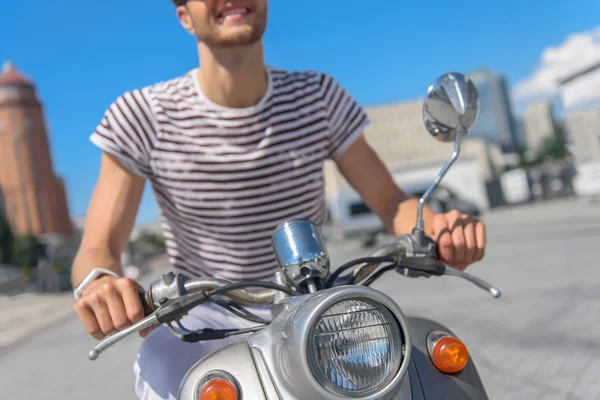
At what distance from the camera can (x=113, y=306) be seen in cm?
142

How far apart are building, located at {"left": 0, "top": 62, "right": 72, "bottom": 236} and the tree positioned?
12.0 ft

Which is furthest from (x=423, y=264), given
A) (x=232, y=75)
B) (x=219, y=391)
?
(x=232, y=75)

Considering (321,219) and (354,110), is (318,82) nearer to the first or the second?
(354,110)

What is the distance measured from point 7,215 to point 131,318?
69.8 m

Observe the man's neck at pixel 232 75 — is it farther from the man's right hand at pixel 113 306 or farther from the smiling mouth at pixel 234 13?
the man's right hand at pixel 113 306

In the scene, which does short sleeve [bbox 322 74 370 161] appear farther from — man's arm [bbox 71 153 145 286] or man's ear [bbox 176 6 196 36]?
man's arm [bbox 71 153 145 286]

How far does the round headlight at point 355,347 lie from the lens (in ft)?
3.68

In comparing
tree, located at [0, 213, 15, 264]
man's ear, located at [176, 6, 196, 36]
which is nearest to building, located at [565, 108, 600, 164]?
man's ear, located at [176, 6, 196, 36]

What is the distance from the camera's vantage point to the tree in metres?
58.4

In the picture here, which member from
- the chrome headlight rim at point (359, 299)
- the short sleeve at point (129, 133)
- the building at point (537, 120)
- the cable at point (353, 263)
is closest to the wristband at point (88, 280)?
the short sleeve at point (129, 133)

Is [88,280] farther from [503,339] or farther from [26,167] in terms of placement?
[26,167]

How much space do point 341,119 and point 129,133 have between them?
0.66m

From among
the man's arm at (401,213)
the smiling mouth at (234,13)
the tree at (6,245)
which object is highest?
the smiling mouth at (234,13)

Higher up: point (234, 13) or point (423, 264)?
point (234, 13)
